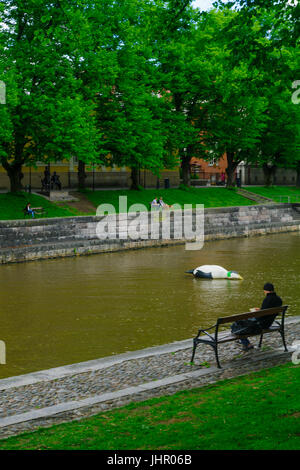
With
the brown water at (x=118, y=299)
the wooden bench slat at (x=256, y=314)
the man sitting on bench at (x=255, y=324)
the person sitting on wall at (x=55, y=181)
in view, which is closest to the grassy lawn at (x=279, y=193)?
the person sitting on wall at (x=55, y=181)

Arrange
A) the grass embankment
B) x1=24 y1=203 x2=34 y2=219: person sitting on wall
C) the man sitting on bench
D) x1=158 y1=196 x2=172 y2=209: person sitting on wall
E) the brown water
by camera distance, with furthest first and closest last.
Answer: x1=158 y1=196 x2=172 y2=209: person sitting on wall < x1=24 y1=203 x2=34 y2=219: person sitting on wall < the brown water < the man sitting on bench < the grass embankment

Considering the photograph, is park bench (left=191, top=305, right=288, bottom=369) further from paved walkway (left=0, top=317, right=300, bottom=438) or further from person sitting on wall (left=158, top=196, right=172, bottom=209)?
person sitting on wall (left=158, top=196, right=172, bottom=209)

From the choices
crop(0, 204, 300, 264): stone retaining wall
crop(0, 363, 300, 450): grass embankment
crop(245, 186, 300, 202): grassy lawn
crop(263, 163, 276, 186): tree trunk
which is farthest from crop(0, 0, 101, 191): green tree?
crop(263, 163, 276, 186): tree trunk

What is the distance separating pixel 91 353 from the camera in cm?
1412

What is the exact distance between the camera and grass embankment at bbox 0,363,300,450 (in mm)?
7391

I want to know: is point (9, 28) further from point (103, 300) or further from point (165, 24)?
point (165, 24)

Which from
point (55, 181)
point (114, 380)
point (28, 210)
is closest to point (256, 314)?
point (114, 380)

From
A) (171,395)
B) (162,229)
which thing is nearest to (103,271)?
(162,229)

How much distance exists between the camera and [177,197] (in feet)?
160

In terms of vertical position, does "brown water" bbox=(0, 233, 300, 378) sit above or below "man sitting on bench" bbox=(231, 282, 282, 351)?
below

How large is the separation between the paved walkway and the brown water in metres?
1.72

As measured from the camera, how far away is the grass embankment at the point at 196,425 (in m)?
7.39

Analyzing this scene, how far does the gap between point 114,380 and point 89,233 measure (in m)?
23.9
